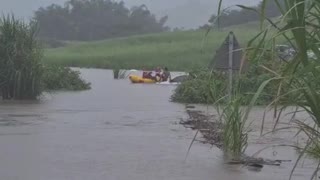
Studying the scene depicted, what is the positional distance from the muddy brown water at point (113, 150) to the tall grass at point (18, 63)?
537 cm

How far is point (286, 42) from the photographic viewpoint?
174 inches

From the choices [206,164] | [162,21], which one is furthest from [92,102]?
[162,21]

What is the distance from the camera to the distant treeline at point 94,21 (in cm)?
15738

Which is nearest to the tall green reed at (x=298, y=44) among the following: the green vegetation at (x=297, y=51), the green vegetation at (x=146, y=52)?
the green vegetation at (x=297, y=51)

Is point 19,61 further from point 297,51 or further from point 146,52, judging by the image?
point 146,52

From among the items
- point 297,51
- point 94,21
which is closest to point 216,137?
point 297,51

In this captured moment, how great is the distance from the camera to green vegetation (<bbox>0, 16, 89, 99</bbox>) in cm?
2302

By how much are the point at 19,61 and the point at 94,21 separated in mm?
142578

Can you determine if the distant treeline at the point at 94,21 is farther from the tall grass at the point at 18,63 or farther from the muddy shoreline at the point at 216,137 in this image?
the muddy shoreline at the point at 216,137

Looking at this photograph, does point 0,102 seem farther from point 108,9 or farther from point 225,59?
point 108,9

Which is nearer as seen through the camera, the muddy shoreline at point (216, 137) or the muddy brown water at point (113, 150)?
the muddy brown water at point (113, 150)

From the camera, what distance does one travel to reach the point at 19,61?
23.1 metres

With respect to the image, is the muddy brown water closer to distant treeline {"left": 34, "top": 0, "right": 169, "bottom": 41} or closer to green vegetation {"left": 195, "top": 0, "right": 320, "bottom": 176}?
→ green vegetation {"left": 195, "top": 0, "right": 320, "bottom": 176}

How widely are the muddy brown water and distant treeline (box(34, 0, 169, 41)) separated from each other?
13766 cm
